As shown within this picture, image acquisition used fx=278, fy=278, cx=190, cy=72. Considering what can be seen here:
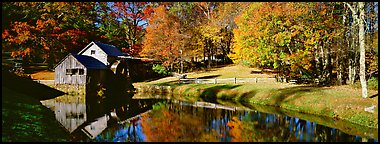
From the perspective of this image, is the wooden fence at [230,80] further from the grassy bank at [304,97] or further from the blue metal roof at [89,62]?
the blue metal roof at [89,62]

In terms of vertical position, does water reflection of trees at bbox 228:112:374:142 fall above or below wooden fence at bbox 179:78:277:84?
below

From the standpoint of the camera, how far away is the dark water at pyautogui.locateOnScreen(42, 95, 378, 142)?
13.9m

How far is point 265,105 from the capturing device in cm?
2395

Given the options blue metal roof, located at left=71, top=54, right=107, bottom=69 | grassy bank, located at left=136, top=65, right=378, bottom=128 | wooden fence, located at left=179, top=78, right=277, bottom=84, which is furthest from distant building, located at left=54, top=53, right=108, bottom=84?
wooden fence, located at left=179, top=78, right=277, bottom=84

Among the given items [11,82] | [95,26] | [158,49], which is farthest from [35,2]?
[95,26]

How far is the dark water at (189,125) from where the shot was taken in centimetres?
1387

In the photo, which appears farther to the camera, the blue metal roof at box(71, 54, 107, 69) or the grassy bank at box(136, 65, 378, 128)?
the blue metal roof at box(71, 54, 107, 69)

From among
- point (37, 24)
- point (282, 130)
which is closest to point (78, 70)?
point (37, 24)

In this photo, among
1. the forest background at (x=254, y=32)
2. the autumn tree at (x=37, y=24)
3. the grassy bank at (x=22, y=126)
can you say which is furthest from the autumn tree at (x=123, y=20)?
the grassy bank at (x=22, y=126)

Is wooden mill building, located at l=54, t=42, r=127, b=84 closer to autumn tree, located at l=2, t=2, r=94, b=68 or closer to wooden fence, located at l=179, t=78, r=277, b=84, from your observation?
autumn tree, located at l=2, t=2, r=94, b=68

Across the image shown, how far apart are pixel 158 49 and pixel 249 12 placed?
18.4 meters

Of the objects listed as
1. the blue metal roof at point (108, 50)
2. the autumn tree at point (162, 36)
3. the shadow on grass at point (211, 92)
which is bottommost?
the shadow on grass at point (211, 92)

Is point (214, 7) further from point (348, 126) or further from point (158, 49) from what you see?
point (348, 126)

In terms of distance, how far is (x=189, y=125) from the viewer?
55.1 ft
